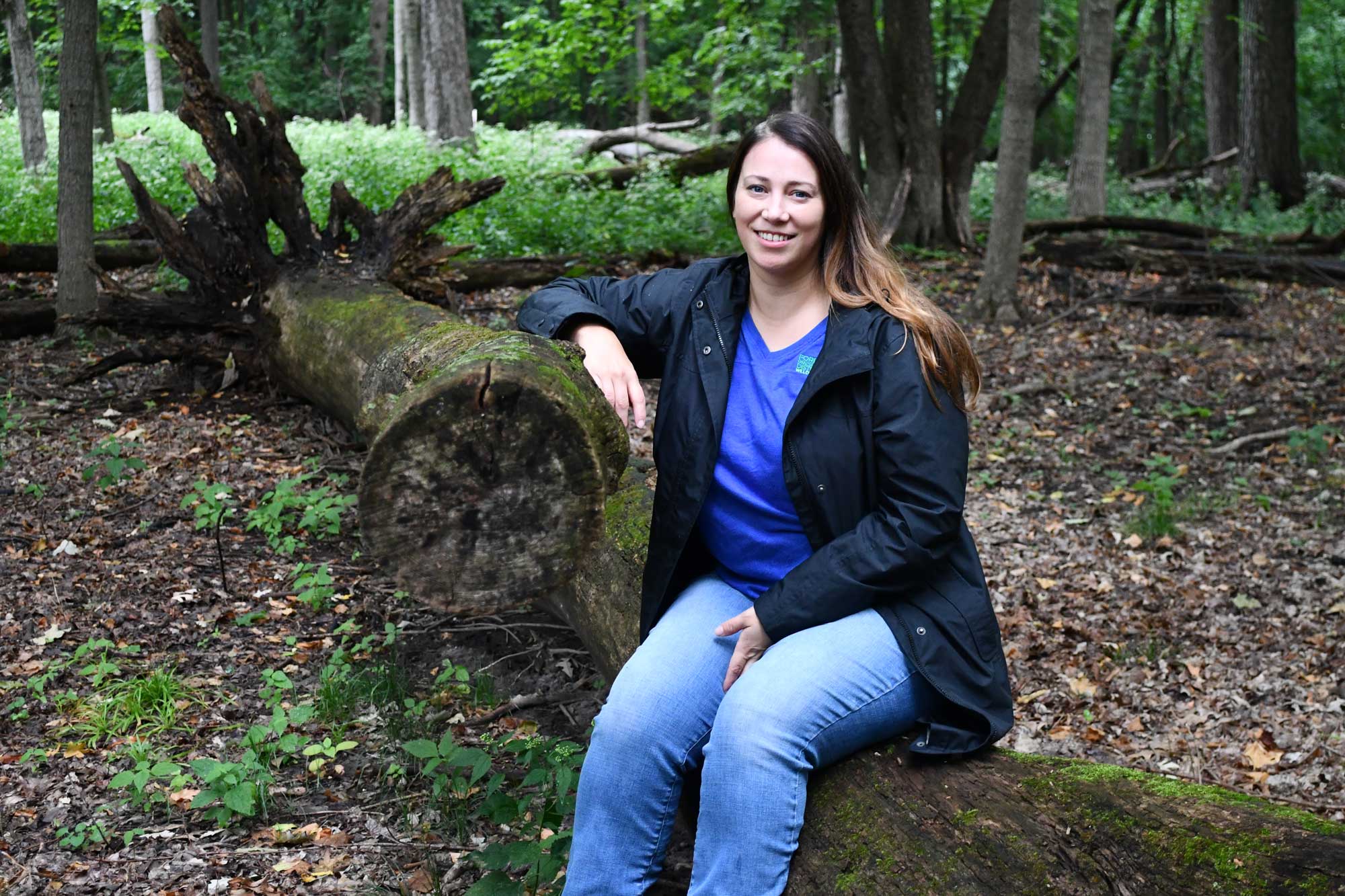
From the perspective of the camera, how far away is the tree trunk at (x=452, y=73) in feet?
57.8

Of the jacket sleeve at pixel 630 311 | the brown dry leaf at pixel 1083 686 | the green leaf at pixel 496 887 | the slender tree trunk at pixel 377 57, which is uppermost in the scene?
the slender tree trunk at pixel 377 57

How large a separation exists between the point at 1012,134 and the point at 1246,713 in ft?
23.7

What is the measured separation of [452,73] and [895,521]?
16.9 meters

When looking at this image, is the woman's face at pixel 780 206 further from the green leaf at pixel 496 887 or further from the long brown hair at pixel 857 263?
the green leaf at pixel 496 887

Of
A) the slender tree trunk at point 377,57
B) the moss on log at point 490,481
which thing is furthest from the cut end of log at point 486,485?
the slender tree trunk at point 377,57

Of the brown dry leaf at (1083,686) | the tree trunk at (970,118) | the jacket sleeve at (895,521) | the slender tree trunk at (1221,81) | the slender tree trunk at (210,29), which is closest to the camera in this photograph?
the jacket sleeve at (895,521)

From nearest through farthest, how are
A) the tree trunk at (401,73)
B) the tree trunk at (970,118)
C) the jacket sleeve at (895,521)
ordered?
1. the jacket sleeve at (895,521)
2. the tree trunk at (970,118)
3. the tree trunk at (401,73)

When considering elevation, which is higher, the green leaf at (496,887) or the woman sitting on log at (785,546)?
the woman sitting on log at (785,546)

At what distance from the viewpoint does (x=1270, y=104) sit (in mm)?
16891

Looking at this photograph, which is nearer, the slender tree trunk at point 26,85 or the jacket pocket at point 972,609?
the jacket pocket at point 972,609

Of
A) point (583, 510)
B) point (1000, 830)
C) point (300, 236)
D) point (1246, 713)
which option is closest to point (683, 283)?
point (583, 510)

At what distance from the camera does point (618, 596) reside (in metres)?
3.67

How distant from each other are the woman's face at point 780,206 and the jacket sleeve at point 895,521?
39 cm

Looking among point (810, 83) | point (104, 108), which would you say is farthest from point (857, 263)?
point (810, 83)
